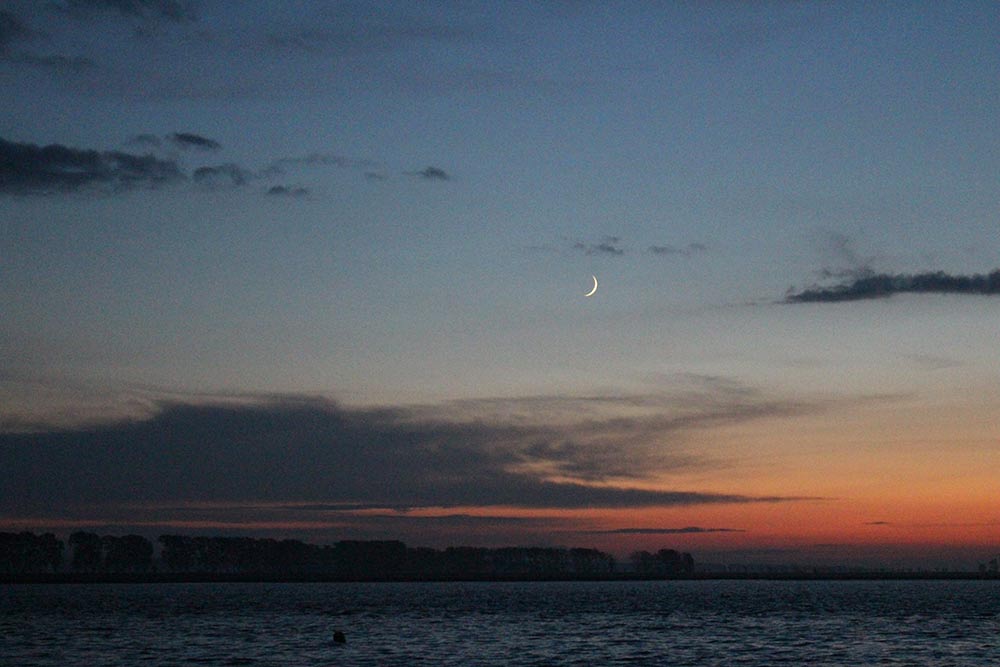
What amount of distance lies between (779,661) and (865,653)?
10.0 metres

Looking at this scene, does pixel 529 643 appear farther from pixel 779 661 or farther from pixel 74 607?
pixel 74 607

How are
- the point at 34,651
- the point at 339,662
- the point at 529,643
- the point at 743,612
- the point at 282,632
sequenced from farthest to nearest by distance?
the point at 743,612
the point at 282,632
the point at 529,643
the point at 34,651
the point at 339,662

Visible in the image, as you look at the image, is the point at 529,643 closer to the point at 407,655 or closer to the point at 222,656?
the point at 407,655

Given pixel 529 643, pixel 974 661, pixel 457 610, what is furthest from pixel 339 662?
pixel 457 610

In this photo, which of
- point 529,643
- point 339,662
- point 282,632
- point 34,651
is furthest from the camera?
point 282,632

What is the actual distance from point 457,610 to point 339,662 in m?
76.2

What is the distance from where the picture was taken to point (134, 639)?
273 feet

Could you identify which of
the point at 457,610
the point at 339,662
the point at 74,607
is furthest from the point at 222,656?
the point at 74,607

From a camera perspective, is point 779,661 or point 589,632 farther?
point 589,632

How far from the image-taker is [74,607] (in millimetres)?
141500

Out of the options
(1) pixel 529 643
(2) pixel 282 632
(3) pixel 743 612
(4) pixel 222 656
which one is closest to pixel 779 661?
(1) pixel 529 643

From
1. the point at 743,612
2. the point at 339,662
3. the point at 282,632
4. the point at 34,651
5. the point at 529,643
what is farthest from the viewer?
the point at 743,612

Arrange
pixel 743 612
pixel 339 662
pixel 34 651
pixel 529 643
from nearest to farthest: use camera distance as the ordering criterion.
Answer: pixel 339 662
pixel 34 651
pixel 529 643
pixel 743 612

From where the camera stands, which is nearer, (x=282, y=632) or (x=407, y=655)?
(x=407, y=655)
